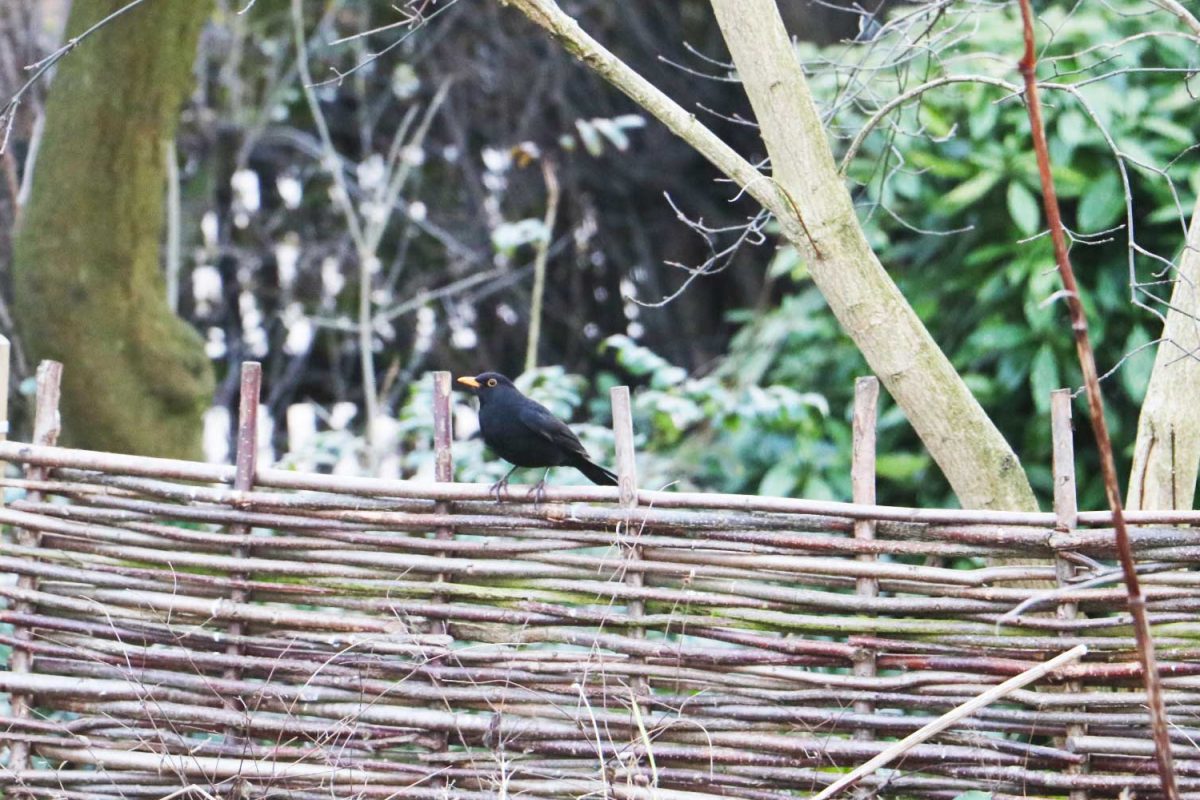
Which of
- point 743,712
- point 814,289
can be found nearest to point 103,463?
point 743,712

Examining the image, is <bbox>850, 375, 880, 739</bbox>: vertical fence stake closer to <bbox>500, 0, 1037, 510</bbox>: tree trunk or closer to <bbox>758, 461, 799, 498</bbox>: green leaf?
<bbox>500, 0, 1037, 510</bbox>: tree trunk

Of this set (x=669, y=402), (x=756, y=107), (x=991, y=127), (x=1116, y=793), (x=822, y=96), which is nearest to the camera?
(x=1116, y=793)

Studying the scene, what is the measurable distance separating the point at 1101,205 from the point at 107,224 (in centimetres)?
351

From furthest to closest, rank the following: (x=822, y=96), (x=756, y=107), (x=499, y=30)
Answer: (x=499, y=30) < (x=822, y=96) < (x=756, y=107)

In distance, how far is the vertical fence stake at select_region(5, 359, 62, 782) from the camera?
11.0 ft

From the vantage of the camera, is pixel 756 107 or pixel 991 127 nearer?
pixel 756 107

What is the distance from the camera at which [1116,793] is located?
2.88 metres

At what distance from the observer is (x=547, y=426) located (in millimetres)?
3613

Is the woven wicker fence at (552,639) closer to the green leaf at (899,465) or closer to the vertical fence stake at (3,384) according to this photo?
the vertical fence stake at (3,384)

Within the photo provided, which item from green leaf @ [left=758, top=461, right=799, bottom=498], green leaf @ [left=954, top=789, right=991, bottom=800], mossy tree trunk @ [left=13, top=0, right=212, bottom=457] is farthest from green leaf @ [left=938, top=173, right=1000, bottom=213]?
mossy tree trunk @ [left=13, top=0, right=212, bottom=457]

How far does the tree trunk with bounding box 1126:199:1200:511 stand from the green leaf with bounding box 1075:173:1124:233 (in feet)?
4.45

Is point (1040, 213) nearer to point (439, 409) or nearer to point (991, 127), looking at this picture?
point (991, 127)

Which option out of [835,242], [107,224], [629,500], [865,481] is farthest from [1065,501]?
[107,224]

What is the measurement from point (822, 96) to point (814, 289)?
2.67ft
